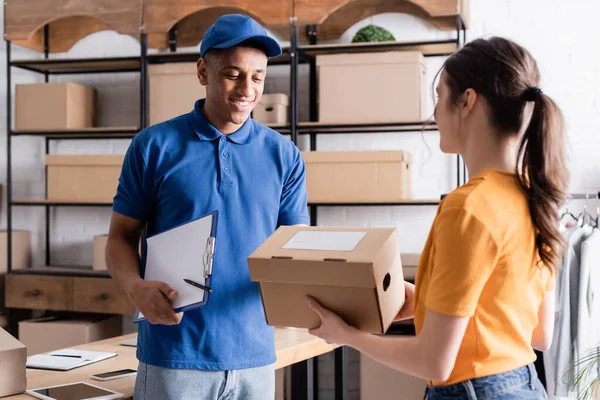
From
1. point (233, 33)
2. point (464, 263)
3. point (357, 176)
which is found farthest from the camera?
point (357, 176)

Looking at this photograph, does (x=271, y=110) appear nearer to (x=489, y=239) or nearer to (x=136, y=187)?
(x=136, y=187)

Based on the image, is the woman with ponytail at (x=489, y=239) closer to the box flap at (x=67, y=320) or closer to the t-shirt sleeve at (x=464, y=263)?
the t-shirt sleeve at (x=464, y=263)

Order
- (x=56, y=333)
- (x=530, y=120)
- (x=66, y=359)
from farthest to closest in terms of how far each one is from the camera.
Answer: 1. (x=56, y=333)
2. (x=66, y=359)
3. (x=530, y=120)

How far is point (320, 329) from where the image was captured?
A: 127 centimetres

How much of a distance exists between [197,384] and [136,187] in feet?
1.46

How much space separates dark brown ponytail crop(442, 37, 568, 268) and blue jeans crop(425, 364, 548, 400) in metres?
0.19

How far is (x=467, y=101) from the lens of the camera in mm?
1159

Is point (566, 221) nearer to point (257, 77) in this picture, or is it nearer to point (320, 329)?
point (257, 77)

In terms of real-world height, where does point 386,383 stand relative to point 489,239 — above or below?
below

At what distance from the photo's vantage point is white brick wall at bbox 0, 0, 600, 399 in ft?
11.9

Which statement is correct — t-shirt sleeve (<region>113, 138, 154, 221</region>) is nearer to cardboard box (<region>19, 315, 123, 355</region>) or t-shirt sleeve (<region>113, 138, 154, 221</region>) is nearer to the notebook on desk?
the notebook on desk

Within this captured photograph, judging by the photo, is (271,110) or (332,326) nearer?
(332,326)

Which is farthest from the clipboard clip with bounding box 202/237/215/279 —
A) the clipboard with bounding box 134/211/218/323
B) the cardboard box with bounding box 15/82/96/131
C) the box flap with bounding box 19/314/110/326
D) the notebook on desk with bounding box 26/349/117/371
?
the cardboard box with bounding box 15/82/96/131

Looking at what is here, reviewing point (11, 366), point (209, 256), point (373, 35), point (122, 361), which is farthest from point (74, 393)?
point (373, 35)
